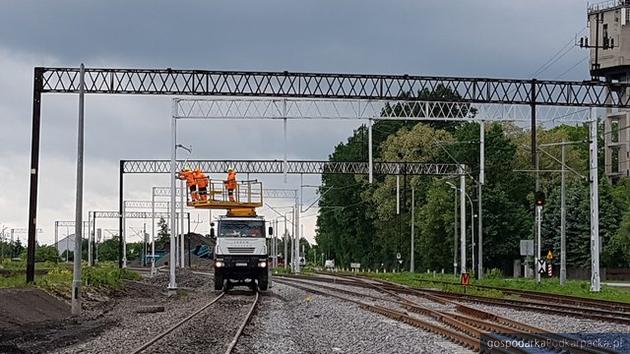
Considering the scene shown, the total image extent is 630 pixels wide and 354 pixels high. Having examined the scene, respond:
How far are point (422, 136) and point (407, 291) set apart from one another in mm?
55181

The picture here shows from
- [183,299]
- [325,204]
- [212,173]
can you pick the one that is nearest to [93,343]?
[183,299]

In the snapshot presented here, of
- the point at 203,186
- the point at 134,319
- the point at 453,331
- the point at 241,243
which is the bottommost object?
the point at 134,319

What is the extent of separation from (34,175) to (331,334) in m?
18.5

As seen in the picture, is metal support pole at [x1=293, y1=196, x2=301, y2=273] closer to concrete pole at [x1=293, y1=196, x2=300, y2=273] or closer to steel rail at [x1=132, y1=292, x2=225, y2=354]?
concrete pole at [x1=293, y1=196, x2=300, y2=273]

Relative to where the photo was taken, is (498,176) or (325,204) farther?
(325,204)

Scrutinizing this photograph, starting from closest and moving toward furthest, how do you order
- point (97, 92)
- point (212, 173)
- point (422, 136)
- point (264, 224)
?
point (97, 92), point (264, 224), point (212, 173), point (422, 136)

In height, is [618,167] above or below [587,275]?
above

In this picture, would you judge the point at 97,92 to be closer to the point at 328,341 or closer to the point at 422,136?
the point at 328,341

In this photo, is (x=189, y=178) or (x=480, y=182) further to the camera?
(x=480, y=182)

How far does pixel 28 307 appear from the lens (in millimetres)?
29703

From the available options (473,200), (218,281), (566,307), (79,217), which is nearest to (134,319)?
(79,217)

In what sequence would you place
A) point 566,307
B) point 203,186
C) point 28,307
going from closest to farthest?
point 28,307, point 566,307, point 203,186

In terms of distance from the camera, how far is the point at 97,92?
40.0 m

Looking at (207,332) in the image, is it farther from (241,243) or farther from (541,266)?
(541,266)
